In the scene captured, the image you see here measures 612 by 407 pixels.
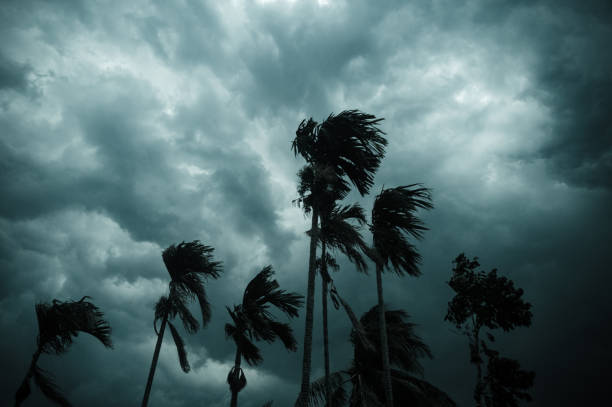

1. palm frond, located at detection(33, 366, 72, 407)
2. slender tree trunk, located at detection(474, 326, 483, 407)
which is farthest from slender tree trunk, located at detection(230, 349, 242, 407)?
slender tree trunk, located at detection(474, 326, 483, 407)

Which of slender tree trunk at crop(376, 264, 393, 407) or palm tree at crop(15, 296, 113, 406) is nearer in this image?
palm tree at crop(15, 296, 113, 406)

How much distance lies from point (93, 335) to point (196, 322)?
4.38 metres

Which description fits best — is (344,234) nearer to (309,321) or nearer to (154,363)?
(309,321)

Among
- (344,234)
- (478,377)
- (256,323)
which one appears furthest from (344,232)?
(478,377)

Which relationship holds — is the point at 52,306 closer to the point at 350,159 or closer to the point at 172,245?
the point at 172,245

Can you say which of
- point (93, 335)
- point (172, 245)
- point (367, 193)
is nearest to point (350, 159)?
point (367, 193)

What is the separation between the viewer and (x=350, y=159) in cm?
1226

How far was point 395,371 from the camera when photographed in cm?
1717

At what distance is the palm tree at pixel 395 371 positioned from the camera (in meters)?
14.8

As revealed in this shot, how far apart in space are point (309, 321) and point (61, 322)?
21.0 ft

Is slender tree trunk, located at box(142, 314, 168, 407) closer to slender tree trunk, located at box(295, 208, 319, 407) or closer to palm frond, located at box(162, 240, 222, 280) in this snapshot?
palm frond, located at box(162, 240, 222, 280)

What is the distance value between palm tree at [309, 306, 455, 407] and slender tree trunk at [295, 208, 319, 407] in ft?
20.6

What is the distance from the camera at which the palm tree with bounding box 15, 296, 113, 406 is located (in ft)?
25.8

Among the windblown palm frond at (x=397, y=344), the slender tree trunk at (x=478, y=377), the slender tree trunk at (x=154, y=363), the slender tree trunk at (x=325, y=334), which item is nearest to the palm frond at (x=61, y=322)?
the slender tree trunk at (x=154, y=363)
